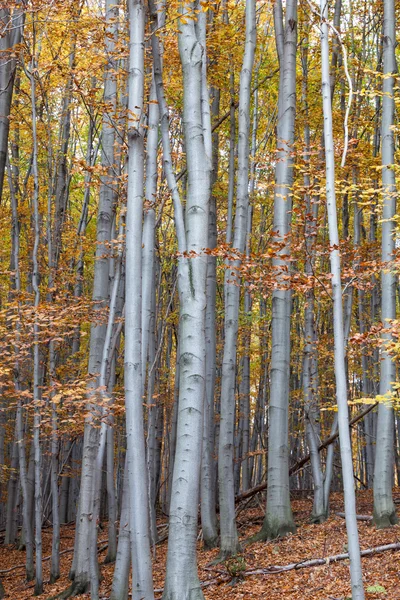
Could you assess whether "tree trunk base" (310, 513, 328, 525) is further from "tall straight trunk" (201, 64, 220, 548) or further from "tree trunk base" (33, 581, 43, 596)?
"tree trunk base" (33, 581, 43, 596)

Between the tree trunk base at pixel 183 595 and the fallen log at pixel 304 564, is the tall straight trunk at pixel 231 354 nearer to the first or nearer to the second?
the fallen log at pixel 304 564

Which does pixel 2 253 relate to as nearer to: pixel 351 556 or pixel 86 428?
pixel 86 428

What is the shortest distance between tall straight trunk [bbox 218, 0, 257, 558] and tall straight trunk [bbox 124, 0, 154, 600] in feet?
8.15

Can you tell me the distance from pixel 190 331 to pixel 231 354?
10.8 ft

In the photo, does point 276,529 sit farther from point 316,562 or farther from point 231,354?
point 231,354

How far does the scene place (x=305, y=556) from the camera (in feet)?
24.4

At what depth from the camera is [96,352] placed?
856cm

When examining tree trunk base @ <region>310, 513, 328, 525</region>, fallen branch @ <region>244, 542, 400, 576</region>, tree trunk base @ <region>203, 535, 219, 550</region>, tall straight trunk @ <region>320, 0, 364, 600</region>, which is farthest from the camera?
tree trunk base @ <region>310, 513, 328, 525</region>

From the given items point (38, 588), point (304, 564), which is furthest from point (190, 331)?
point (38, 588)

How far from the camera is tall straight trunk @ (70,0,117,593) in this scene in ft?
25.9

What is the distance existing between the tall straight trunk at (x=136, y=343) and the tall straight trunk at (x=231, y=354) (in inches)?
97.8

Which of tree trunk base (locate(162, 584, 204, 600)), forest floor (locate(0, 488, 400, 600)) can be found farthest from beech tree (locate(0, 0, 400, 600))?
forest floor (locate(0, 488, 400, 600))

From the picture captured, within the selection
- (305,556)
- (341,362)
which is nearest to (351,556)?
(341,362)

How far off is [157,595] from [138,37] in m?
6.40
